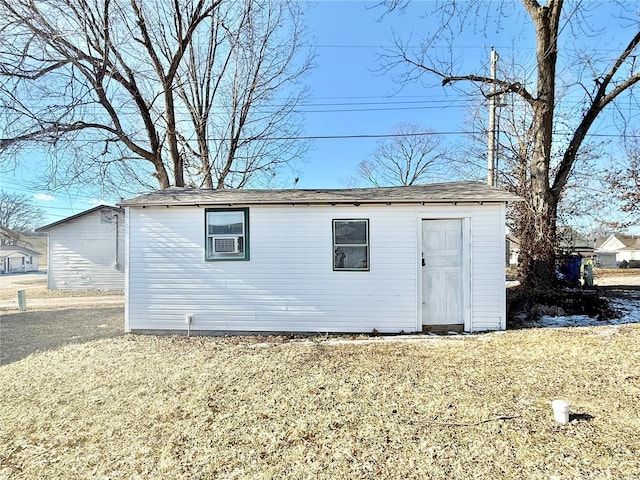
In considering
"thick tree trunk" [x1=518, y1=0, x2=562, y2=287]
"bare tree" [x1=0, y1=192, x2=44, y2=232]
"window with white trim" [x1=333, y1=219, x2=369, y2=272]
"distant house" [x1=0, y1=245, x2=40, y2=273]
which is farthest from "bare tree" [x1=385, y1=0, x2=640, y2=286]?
"bare tree" [x1=0, y1=192, x2=44, y2=232]

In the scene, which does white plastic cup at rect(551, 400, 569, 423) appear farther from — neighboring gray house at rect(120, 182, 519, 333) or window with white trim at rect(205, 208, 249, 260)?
window with white trim at rect(205, 208, 249, 260)

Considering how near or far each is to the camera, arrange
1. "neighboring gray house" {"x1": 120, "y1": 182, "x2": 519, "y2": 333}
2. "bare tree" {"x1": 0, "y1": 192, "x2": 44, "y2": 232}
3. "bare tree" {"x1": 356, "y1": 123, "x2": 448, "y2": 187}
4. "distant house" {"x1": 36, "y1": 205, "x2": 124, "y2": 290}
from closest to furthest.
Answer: "neighboring gray house" {"x1": 120, "y1": 182, "x2": 519, "y2": 333}, "distant house" {"x1": 36, "y1": 205, "x2": 124, "y2": 290}, "bare tree" {"x1": 356, "y1": 123, "x2": 448, "y2": 187}, "bare tree" {"x1": 0, "y1": 192, "x2": 44, "y2": 232}

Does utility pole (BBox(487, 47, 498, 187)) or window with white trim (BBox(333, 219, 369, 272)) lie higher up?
utility pole (BBox(487, 47, 498, 187))

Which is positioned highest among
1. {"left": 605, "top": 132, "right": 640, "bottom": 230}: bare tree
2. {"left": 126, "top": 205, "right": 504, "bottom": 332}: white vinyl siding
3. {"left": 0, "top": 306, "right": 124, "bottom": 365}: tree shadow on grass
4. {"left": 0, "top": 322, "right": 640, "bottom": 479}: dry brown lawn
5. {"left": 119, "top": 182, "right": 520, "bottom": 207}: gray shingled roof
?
{"left": 605, "top": 132, "right": 640, "bottom": 230}: bare tree

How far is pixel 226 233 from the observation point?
6656 mm

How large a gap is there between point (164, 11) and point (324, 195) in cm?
997

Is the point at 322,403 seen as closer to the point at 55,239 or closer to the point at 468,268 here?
the point at 468,268

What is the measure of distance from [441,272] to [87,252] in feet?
52.0

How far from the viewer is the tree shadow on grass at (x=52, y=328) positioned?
6114 mm

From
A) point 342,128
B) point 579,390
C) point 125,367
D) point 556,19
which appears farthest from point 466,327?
point 342,128

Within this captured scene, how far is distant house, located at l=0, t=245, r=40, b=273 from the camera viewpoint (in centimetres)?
3073

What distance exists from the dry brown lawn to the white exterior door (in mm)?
1052

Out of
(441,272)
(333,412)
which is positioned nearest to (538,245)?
(441,272)

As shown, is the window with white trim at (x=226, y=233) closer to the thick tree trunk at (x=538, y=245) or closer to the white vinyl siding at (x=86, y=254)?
the thick tree trunk at (x=538, y=245)
